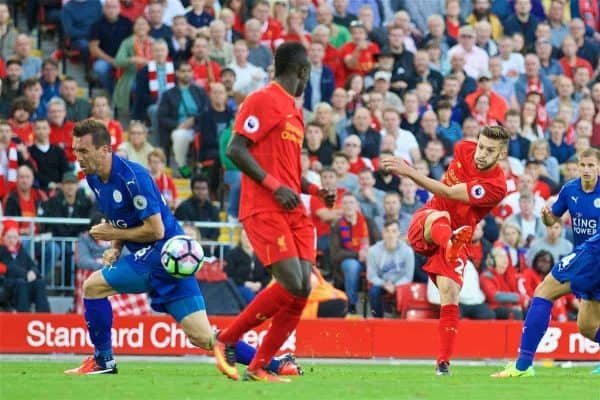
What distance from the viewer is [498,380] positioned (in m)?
13.2

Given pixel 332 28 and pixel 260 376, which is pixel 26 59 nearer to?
pixel 332 28

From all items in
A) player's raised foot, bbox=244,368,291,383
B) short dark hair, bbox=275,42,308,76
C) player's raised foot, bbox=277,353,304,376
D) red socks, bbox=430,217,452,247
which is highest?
short dark hair, bbox=275,42,308,76

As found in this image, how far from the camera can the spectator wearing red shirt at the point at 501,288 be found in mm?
20984

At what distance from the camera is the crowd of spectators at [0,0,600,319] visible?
20.8 meters

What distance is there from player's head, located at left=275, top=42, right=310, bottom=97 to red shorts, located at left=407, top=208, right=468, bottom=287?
274 centimetres

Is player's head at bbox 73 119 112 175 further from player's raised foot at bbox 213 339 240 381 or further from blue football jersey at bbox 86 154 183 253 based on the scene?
player's raised foot at bbox 213 339 240 381


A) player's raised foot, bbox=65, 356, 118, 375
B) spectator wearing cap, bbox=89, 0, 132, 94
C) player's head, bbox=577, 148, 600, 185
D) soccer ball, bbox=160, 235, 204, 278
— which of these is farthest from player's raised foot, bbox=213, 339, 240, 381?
spectator wearing cap, bbox=89, 0, 132, 94

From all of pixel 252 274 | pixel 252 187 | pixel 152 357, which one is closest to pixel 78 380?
pixel 252 187

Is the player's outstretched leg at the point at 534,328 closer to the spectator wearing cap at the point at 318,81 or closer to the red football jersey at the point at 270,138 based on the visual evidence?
the red football jersey at the point at 270,138

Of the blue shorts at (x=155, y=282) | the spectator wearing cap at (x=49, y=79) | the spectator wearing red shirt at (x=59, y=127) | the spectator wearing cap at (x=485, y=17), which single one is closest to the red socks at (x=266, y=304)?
the blue shorts at (x=155, y=282)

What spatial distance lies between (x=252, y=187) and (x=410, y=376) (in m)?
3.33

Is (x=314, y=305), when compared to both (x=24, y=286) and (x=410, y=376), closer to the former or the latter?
(x=24, y=286)

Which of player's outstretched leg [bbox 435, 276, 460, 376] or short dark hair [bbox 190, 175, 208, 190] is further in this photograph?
short dark hair [bbox 190, 175, 208, 190]

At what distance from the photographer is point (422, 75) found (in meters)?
24.8
